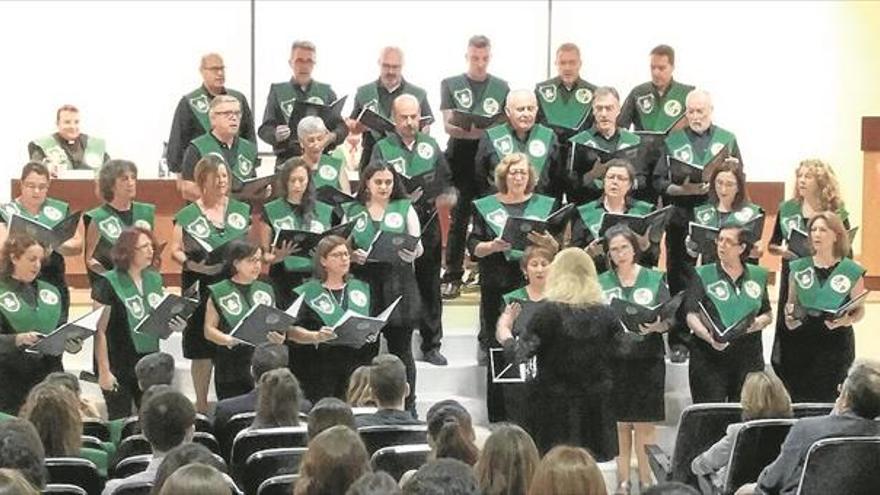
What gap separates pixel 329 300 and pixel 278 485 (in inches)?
101

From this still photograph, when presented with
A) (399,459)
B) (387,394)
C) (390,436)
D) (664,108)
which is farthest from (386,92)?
(399,459)

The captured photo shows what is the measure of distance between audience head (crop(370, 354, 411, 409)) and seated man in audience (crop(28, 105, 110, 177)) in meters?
4.45

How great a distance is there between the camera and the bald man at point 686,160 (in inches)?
338

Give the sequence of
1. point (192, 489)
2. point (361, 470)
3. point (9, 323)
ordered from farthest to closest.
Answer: point (9, 323) → point (361, 470) → point (192, 489)

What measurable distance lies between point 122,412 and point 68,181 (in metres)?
2.52

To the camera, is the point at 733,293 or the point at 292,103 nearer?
the point at 733,293

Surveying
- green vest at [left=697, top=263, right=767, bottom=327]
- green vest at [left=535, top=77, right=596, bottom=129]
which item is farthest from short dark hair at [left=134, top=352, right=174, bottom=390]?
green vest at [left=535, top=77, right=596, bottom=129]

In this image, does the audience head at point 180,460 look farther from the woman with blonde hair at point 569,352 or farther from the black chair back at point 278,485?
the woman with blonde hair at point 569,352

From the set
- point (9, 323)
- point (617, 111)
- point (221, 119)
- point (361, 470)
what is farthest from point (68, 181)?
point (361, 470)

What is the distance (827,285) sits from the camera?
775cm

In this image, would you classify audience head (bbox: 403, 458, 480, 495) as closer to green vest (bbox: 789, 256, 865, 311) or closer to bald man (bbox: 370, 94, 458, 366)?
green vest (bbox: 789, 256, 865, 311)

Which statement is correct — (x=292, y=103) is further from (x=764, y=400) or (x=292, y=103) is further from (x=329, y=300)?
(x=764, y=400)

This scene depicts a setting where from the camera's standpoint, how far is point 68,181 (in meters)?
9.59

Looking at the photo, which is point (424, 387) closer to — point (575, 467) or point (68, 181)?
point (68, 181)
